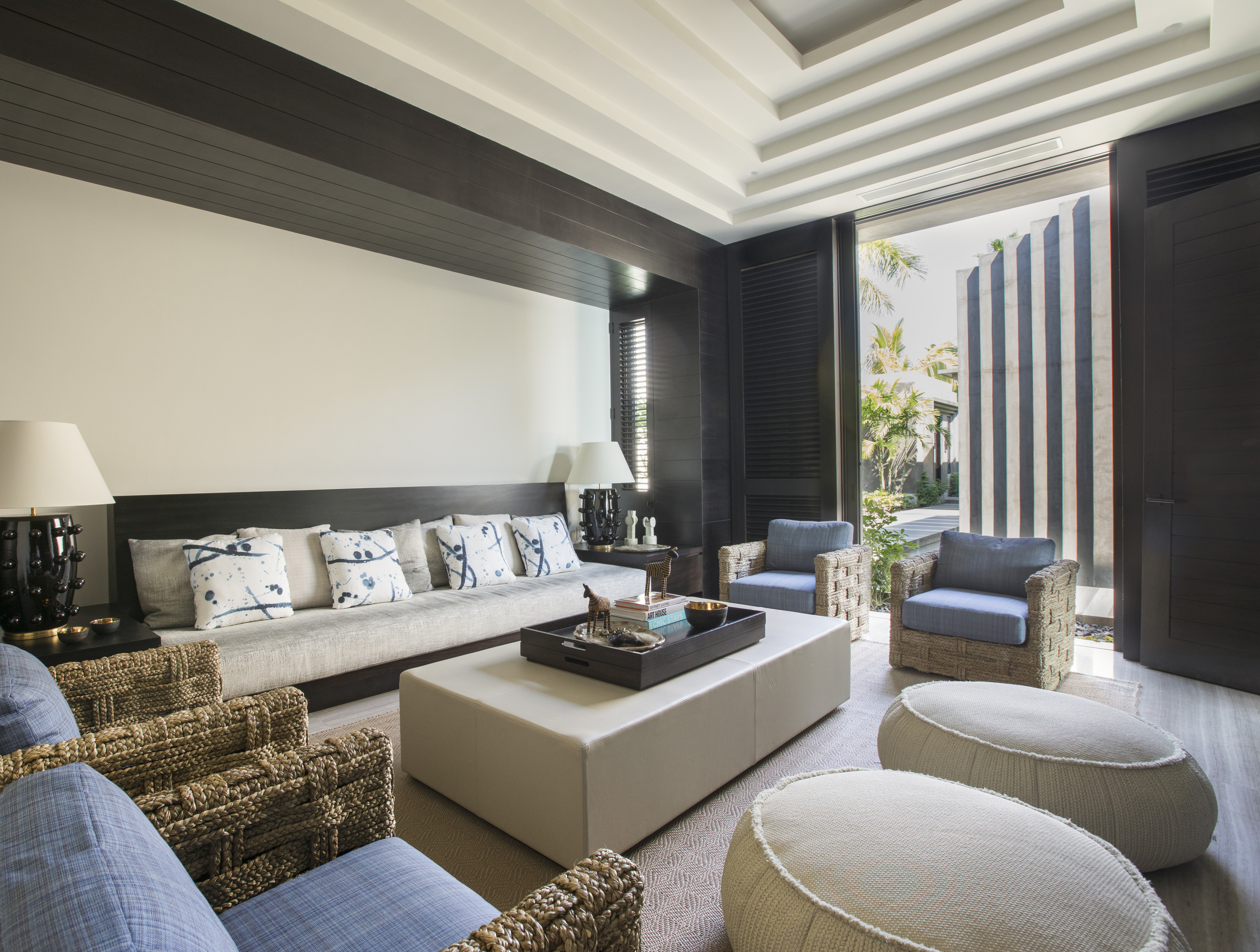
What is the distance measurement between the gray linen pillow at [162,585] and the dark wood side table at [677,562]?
240 centimetres

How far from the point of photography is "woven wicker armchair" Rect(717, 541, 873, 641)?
12.1 ft

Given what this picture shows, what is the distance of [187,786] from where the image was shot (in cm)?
107

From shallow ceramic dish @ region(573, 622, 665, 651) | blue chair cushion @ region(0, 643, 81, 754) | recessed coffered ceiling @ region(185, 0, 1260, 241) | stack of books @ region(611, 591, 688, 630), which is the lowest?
shallow ceramic dish @ region(573, 622, 665, 651)

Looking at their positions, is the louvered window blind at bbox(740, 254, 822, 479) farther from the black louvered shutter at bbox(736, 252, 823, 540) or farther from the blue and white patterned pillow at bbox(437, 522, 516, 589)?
the blue and white patterned pillow at bbox(437, 522, 516, 589)

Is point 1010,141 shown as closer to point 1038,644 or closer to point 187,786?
point 1038,644

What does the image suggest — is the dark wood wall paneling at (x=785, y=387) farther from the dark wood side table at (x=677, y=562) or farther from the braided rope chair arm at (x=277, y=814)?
the braided rope chair arm at (x=277, y=814)

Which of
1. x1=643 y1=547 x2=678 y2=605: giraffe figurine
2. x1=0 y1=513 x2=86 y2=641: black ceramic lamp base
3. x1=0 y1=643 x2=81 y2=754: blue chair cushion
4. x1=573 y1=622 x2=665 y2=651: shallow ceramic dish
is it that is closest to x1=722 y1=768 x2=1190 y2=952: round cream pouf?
x1=573 y1=622 x2=665 y2=651: shallow ceramic dish

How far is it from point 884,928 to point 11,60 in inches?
129

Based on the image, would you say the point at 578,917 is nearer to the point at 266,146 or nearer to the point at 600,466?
the point at 266,146

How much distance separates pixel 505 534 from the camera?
4305mm

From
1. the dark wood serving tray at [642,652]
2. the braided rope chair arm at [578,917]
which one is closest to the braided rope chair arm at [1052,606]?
the dark wood serving tray at [642,652]

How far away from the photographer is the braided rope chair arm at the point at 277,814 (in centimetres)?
105

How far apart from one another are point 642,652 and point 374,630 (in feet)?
5.03

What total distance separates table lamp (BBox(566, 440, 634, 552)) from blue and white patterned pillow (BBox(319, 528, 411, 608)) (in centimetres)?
156
